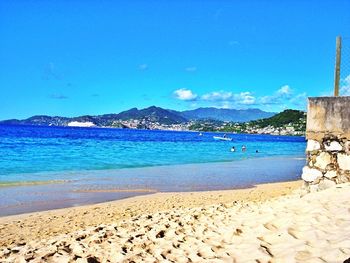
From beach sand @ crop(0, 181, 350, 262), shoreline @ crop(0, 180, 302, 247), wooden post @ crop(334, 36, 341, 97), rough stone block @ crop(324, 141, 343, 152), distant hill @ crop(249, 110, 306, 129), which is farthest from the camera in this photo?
distant hill @ crop(249, 110, 306, 129)

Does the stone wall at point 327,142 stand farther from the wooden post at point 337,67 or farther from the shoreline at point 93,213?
the shoreline at point 93,213

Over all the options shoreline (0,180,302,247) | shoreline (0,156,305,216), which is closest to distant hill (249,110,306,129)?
shoreline (0,156,305,216)

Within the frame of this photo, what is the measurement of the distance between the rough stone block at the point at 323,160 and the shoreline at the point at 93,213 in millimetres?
3230

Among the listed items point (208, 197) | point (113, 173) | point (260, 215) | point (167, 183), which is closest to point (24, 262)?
point (260, 215)

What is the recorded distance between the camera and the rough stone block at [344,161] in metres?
7.62

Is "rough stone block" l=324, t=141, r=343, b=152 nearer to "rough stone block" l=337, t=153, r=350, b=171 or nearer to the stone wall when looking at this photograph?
the stone wall

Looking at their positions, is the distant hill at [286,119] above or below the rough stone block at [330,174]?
above

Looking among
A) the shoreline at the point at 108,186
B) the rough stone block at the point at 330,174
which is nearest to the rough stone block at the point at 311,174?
the rough stone block at the point at 330,174

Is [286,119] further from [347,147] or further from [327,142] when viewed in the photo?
[347,147]

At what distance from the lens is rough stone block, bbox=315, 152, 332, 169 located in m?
7.86

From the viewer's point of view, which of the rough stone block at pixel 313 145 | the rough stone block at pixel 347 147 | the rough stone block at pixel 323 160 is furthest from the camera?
the rough stone block at pixel 313 145

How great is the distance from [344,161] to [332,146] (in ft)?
1.21

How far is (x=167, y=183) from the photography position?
17.1 meters

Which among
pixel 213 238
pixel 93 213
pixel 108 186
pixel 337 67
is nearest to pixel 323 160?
pixel 337 67
